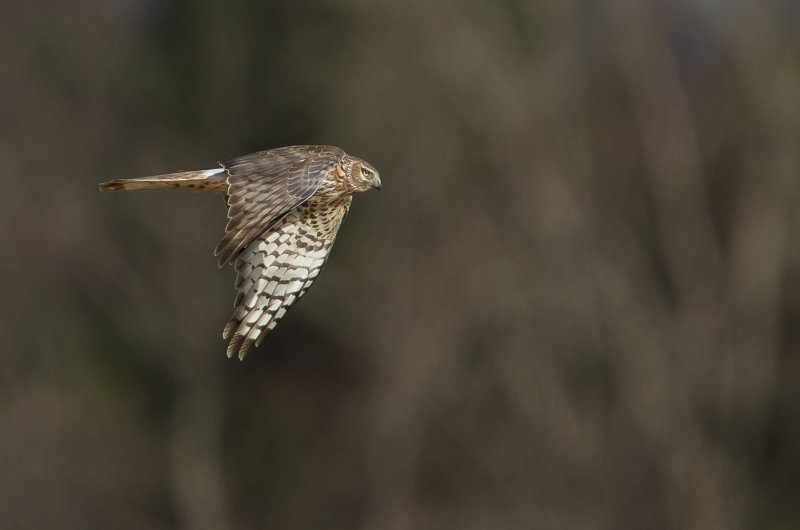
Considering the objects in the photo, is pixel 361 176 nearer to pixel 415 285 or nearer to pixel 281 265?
pixel 281 265

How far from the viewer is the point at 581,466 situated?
1672cm

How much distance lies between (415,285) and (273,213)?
40.5ft

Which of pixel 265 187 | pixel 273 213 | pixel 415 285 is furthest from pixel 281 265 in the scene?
pixel 415 285

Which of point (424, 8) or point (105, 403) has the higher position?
point (424, 8)

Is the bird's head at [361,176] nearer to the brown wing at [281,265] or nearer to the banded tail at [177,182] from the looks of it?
the brown wing at [281,265]

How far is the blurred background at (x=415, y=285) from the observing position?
53.5 feet

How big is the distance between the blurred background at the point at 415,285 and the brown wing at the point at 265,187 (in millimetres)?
10766

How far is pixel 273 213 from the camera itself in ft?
16.2

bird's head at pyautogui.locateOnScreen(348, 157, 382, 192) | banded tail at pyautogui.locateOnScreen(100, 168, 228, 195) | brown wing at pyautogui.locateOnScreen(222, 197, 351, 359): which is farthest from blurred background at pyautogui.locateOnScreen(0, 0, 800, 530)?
banded tail at pyautogui.locateOnScreen(100, 168, 228, 195)

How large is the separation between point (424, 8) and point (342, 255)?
3369mm

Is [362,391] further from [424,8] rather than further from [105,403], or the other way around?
[424,8]

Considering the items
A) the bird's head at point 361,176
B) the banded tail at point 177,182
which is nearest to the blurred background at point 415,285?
the bird's head at point 361,176

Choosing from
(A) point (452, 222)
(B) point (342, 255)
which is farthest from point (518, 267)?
(B) point (342, 255)

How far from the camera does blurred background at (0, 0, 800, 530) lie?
16.3 metres
